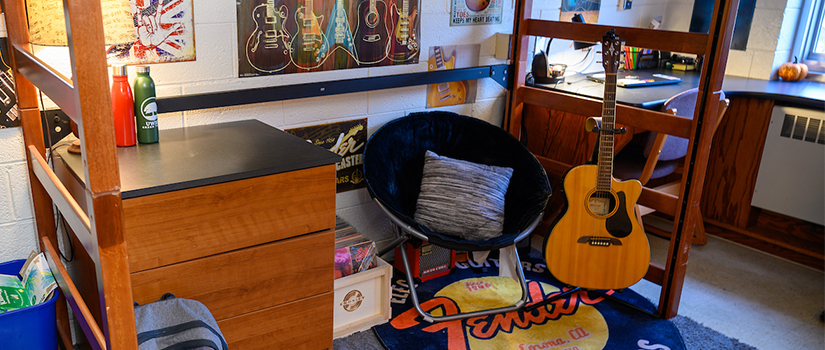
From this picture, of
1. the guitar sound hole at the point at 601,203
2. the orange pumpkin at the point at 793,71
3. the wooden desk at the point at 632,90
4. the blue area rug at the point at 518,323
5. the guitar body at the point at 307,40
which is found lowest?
the blue area rug at the point at 518,323

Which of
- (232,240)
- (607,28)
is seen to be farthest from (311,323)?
(607,28)

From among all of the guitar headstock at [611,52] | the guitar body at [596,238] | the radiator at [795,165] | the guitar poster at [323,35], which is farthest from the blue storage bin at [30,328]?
the radiator at [795,165]

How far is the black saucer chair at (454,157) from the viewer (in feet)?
7.38

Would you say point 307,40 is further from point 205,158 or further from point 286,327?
point 286,327

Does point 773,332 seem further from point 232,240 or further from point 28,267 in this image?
point 28,267

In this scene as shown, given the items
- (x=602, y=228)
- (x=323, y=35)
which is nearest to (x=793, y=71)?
(x=602, y=228)

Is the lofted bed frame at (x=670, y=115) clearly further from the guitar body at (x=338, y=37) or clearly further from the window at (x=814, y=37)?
the window at (x=814, y=37)

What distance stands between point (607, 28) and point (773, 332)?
1382 millimetres

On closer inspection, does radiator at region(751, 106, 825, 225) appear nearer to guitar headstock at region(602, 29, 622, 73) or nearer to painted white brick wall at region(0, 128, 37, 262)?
guitar headstock at region(602, 29, 622, 73)

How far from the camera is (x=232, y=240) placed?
163 cm

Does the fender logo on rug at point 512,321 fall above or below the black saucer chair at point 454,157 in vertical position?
below

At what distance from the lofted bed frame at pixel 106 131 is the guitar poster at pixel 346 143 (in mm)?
817

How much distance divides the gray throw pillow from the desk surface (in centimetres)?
64

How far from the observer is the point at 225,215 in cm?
160
